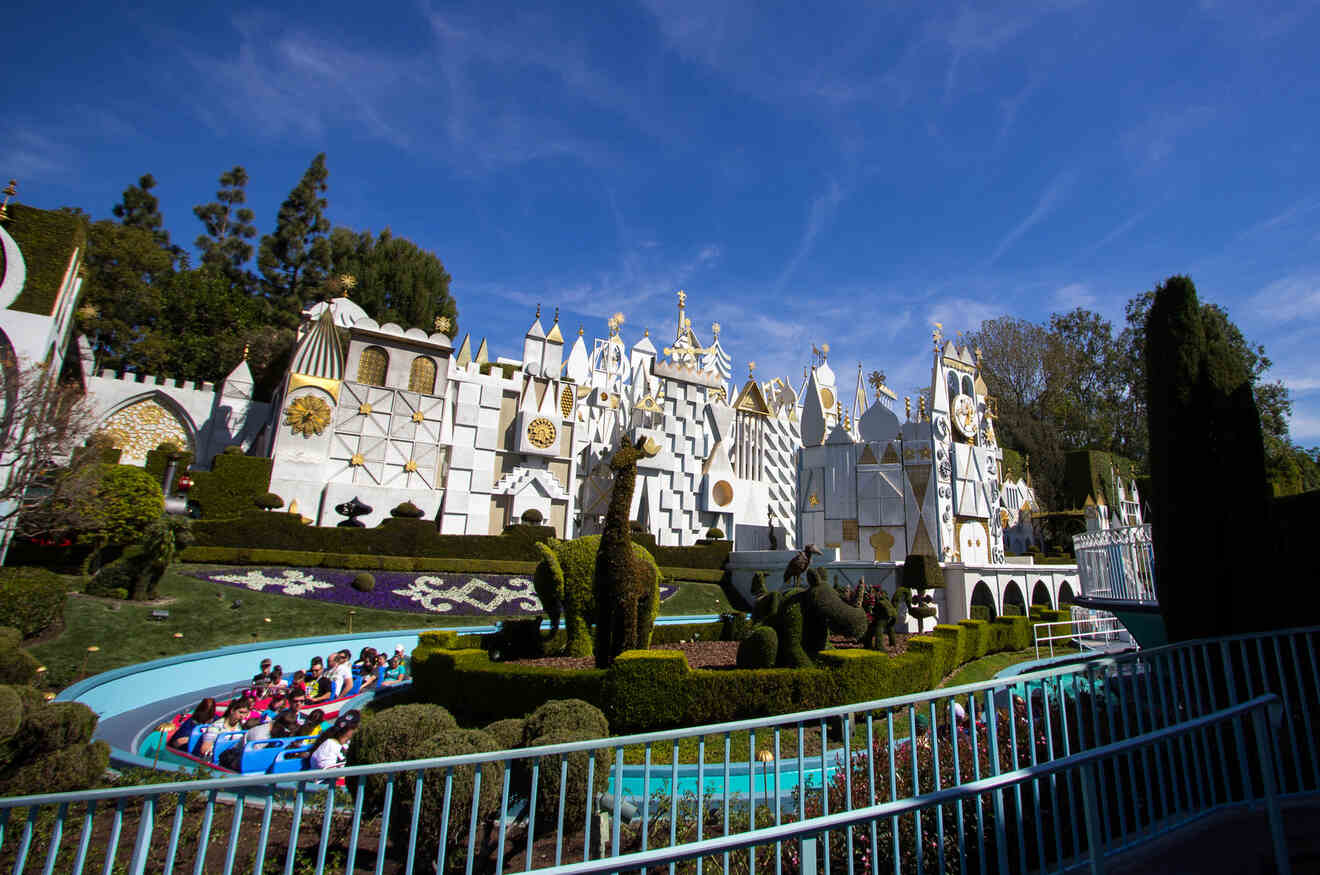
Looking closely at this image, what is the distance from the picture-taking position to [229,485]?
25.1 meters

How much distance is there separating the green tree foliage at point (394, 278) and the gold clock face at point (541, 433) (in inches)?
541

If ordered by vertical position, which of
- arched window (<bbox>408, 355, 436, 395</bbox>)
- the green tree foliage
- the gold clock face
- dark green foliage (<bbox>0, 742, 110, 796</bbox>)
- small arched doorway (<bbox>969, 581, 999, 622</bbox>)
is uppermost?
the green tree foliage

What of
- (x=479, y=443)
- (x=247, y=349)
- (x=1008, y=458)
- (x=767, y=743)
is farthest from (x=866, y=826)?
(x=1008, y=458)

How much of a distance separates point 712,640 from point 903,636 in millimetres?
6624

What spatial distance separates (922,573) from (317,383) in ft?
89.9

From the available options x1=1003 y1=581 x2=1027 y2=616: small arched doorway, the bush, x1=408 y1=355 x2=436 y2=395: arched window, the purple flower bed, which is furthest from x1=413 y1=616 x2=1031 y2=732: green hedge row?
x1=408 y1=355 x2=436 y2=395: arched window

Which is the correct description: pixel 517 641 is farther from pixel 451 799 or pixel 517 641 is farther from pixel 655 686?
pixel 451 799

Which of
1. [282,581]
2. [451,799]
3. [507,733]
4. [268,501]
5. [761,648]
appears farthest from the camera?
[268,501]

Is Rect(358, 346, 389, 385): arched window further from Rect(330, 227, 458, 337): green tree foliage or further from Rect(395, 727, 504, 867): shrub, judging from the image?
Rect(395, 727, 504, 867): shrub

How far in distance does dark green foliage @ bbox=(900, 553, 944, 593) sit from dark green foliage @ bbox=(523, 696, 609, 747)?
18.9 meters

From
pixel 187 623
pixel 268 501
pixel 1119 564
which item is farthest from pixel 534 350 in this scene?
pixel 1119 564

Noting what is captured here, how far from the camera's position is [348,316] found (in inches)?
1463

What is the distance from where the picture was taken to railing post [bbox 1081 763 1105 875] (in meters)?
3.08

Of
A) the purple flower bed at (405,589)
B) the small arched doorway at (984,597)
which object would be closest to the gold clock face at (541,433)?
the purple flower bed at (405,589)
